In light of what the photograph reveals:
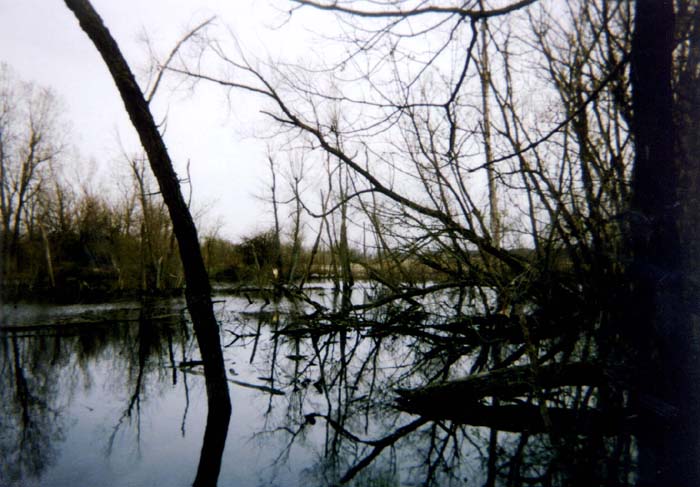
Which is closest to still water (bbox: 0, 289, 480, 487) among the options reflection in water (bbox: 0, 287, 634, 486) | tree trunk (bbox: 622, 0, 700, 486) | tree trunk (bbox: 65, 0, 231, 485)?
reflection in water (bbox: 0, 287, 634, 486)

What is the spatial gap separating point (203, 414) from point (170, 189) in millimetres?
2422

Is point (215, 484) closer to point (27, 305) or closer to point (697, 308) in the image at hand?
point (697, 308)

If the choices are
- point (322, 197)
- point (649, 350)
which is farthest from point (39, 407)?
point (322, 197)

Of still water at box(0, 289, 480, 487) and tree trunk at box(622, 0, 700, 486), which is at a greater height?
tree trunk at box(622, 0, 700, 486)

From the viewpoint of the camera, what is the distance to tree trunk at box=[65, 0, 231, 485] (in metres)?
3.99

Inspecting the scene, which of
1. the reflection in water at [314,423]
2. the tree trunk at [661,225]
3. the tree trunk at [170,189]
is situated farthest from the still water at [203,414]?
the tree trunk at [661,225]

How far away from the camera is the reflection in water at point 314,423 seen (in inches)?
139

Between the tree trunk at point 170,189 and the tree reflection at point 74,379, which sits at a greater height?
the tree trunk at point 170,189

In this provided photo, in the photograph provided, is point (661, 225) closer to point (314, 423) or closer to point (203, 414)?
point (314, 423)

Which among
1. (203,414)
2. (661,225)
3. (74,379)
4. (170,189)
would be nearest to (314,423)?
(203,414)

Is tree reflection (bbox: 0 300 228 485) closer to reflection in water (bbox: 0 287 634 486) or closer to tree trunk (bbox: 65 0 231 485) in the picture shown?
reflection in water (bbox: 0 287 634 486)

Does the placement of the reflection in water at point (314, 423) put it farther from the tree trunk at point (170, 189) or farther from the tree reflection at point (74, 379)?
the tree trunk at point (170, 189)

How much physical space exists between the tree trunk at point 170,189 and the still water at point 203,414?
1.65 feet

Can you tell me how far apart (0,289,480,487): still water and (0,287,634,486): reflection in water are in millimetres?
19
